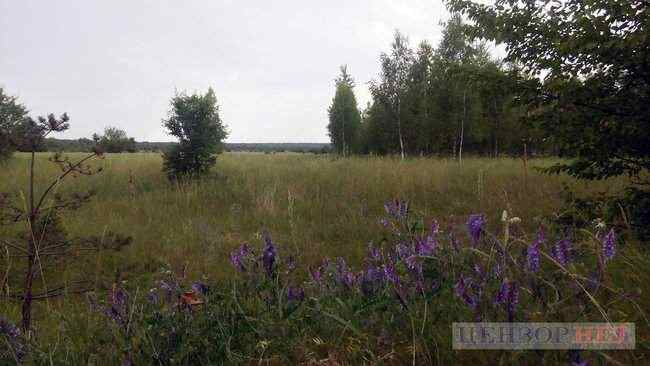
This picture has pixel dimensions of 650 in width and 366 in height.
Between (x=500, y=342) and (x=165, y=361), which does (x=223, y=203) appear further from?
(x=500, y=342)

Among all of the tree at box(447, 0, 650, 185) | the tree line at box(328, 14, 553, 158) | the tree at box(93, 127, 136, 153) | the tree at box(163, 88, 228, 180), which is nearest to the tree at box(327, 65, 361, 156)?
the tree line at box(328, 14, 553, 158)

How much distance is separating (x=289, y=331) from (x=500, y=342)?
31.5 inches

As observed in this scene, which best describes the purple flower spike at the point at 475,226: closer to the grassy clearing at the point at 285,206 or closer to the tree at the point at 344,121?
the grassy clearing at the point at 285,206

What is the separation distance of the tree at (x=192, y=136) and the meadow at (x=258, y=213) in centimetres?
52

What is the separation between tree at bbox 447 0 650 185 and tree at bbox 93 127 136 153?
3678mm

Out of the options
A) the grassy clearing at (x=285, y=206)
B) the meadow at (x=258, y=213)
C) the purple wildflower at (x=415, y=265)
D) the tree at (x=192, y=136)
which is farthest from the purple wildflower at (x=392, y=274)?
the tree at (x=192, y=136)

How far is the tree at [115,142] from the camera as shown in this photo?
2.80 meters

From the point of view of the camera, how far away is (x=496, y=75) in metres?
3.79

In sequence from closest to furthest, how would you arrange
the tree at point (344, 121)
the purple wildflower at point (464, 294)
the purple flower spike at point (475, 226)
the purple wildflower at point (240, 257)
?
the purple wildflower at point (464, 294)
the purple flower spike at point (475, 226)
the purple wildflower at point (240, 257)
the tree at point (344, 121)

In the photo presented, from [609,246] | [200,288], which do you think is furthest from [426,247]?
[200,288]

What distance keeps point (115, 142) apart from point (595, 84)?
142 feet

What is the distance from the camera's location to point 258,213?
20.6ft

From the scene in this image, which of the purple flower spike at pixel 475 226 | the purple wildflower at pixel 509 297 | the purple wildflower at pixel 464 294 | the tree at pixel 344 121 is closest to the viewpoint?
the purple wildflower at pixel 509 297

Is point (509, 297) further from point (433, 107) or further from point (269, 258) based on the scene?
point (433, 107)
